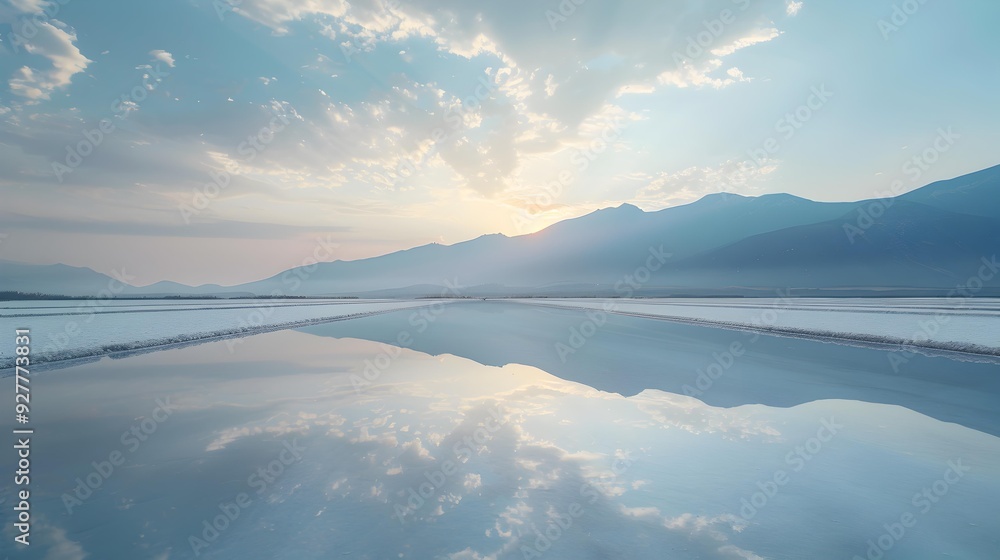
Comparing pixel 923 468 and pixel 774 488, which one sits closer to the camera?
pixel 774 488

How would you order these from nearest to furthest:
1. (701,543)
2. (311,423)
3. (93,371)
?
1. (701,543)
2. (311,423)
3. (93,371)

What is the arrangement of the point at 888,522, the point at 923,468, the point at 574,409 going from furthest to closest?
the point at 574,409 → the point at 923,468 → the point at 888,522

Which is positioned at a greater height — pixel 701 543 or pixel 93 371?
pixel 93 371

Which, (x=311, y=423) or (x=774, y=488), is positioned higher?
(x=311, y=423)

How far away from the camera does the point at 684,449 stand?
718 centimetres

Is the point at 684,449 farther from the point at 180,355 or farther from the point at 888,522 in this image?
the point at 180,355

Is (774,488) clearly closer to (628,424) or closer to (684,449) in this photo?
(684,449)

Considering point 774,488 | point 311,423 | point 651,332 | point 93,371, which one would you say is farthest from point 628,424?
point 651,332

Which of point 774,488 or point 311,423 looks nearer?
point 774,488

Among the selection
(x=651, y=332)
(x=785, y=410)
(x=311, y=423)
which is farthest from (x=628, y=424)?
(x=651, y=332)

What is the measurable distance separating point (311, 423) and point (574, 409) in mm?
5330

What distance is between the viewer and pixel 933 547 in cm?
447

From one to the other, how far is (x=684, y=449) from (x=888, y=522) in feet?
8.49

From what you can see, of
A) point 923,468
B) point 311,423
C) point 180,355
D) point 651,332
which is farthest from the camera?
point 651,332
